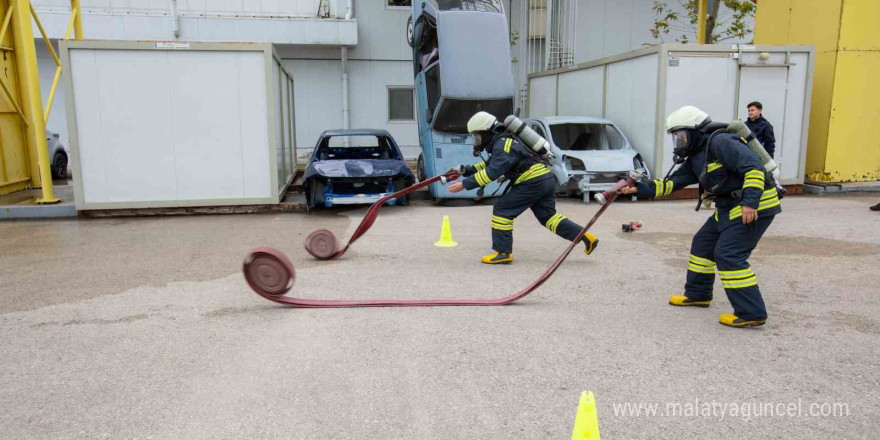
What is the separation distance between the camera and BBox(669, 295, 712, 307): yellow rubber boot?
5.11 meters

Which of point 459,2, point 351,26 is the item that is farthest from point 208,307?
point 351,26

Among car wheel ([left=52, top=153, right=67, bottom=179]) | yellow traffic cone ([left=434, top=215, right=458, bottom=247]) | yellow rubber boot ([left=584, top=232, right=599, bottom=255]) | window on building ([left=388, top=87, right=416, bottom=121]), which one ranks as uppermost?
window on building ([left=388, top=87, right=416, bottom=121])

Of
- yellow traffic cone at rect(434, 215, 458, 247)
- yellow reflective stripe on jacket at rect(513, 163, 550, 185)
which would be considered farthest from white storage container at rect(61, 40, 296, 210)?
yellow reflective stripe on jacket at rect(513, 163, 550, 185)

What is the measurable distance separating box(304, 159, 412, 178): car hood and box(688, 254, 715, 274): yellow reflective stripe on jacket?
584 cm

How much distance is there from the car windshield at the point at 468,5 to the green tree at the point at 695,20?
6.93 meters

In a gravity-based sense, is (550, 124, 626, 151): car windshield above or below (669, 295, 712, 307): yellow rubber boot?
above

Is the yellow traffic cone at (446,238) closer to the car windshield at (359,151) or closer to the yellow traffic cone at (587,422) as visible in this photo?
the car windshield at (359,151)

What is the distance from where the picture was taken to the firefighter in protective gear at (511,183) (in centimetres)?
661

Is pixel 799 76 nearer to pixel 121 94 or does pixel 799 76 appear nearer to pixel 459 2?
pixel 459 2

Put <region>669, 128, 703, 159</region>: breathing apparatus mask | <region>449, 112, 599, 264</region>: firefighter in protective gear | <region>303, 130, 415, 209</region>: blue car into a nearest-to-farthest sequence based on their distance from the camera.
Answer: <region>669, 128, 703, 159</region>: breathing apparatus mask, <region>449, 112, 599, 264</region>: firefighter in protective gear, <region>303, 130, 415, 209</region>: blue car

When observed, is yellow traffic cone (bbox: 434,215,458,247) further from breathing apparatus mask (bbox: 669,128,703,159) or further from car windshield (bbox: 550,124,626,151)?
car windshield (bbox: 550,124,626,151)

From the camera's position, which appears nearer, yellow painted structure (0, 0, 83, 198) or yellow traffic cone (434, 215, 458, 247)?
yellow traffic cone (434, 215, 458, 247)

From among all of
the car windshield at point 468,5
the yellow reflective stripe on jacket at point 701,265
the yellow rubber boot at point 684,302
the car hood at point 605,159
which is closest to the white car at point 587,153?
the car hood at point 605,159

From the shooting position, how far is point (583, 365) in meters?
3.95
